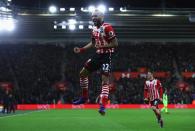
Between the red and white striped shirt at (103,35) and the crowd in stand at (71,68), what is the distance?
3776cm

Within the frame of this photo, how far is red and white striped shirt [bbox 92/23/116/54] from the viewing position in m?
9.37

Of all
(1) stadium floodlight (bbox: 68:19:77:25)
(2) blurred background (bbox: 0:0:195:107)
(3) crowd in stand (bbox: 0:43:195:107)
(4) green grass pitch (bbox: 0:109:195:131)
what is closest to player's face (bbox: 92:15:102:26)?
(4) green grass pitch (bbox: 0:109:195:131)

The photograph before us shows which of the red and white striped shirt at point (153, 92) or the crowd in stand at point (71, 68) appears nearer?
the red and white striped shirt at point (153, 92)

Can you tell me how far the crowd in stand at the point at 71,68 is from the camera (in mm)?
48688

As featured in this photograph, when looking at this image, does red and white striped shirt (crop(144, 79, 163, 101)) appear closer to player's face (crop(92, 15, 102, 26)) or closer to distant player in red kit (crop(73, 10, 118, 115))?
distant player in red kit (crop(73, 10, 118, 115))

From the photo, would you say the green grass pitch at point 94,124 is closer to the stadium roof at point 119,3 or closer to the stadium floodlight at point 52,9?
the stadium floodlight at point 52,9

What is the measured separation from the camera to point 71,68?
53.0 meters

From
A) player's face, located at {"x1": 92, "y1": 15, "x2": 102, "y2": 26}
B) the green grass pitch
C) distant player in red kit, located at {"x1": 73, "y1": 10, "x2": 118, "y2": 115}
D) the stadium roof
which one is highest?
the stadium roof

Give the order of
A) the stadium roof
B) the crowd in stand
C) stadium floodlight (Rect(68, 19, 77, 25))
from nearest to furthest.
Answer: the stadium roof, stadium floodlight (Rect(68, 19, 77, 25)), the crowd in stand

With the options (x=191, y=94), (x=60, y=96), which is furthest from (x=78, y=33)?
(x=191, y=94)

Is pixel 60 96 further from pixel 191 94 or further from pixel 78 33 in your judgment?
pixel 191 94

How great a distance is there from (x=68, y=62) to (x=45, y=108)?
9697mm

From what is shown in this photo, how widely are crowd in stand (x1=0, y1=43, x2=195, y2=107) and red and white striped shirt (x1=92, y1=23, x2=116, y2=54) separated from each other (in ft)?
124

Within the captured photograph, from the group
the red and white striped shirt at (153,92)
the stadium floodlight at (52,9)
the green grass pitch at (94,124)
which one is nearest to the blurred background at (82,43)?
the stadium floodlight at (52,9)
